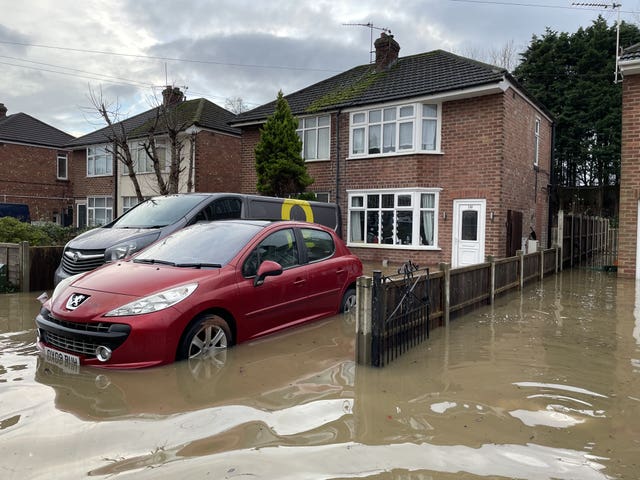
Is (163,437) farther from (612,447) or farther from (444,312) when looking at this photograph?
(444,312)

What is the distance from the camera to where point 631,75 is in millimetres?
13422

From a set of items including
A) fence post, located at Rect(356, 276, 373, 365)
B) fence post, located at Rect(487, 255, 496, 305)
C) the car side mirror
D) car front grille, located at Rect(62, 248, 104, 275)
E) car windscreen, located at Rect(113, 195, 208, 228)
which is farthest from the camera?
fence post, located at Rect(487, 255, 496, 305)

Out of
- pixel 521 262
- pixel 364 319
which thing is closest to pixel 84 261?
pixel 364 319

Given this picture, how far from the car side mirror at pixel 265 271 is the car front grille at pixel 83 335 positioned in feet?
4.87

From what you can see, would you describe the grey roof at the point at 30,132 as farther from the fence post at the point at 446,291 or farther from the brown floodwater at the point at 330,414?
the fence post at the point at 446,291

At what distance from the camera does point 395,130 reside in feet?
53.7

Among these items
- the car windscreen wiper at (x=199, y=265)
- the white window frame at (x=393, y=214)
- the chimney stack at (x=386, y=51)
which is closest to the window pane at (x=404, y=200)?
the white window frame at (x=393, y=214)

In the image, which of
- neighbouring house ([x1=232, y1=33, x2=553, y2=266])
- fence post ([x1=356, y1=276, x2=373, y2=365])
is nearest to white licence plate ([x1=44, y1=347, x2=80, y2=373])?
fence post ([x1=356, y1=276, x2=373, y2=365])

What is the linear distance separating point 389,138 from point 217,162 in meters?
9.39

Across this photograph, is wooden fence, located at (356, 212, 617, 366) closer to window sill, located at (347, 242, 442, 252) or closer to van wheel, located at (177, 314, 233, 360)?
van wheel, located at (177, 314, 233, 360)

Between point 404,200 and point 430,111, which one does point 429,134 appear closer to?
point 430,111

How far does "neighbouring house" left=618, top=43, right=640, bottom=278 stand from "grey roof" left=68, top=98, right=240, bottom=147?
1458 centimetres

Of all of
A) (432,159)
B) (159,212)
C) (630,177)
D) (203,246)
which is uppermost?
(432,159)

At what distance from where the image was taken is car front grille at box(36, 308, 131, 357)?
453cm
